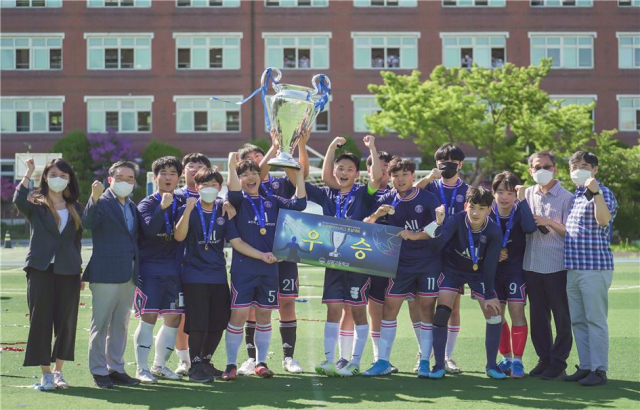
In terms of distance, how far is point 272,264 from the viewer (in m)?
8.18

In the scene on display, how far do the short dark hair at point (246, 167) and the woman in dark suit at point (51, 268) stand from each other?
1559 mm

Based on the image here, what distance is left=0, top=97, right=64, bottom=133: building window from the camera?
151ft

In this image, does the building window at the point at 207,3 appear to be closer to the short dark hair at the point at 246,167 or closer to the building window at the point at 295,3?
the building window at the point at 295,3

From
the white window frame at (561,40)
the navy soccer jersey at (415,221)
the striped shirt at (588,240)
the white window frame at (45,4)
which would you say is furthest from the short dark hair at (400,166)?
the white window frame at (45,4)

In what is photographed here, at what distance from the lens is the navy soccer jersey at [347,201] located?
28.0ft

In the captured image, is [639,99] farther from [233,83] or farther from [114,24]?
[114,24]

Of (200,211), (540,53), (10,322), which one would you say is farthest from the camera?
(540,53)

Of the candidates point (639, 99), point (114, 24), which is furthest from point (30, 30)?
point (639, 99)

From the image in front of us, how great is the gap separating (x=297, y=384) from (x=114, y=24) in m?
40.8

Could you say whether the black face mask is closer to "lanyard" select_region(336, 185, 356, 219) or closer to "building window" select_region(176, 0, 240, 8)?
"lanyard" select_region(336, 185, 356, 219)

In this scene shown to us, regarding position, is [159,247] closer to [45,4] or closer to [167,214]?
[167,214]

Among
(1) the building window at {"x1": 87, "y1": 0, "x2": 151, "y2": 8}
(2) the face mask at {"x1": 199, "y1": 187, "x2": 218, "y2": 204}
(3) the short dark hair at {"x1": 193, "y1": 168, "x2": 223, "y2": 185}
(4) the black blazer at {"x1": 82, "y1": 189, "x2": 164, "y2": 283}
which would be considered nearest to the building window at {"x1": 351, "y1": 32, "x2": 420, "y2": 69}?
(1) the building window at {"x1": 87, "y1": 0, "x2": 151, "y2": 8}

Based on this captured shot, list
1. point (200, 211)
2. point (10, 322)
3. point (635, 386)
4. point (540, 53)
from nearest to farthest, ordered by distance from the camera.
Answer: point (635, 386) < point (200, 211) < point (10, 322) < point (540, 53)

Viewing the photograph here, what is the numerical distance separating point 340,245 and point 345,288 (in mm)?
455
